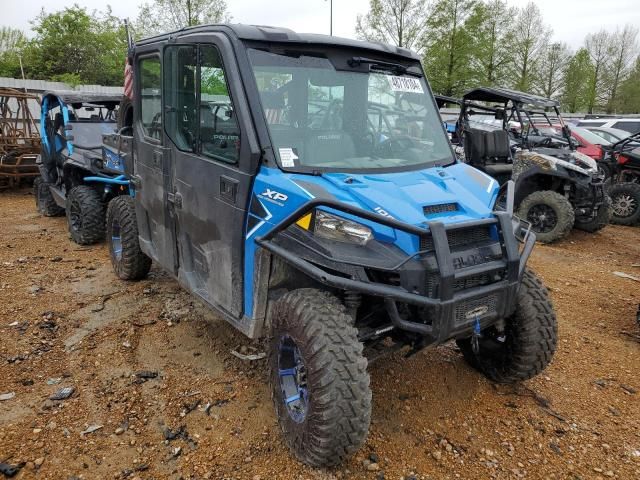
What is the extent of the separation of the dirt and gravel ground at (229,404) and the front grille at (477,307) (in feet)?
2.79

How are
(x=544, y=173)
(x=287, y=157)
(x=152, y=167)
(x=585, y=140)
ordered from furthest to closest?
(x=585, y=140) < (x=544, y=173) < (x=152, y=167) < (x=287, y=157)

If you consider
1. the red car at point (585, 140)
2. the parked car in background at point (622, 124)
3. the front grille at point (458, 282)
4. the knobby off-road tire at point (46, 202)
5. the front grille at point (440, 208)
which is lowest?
the knobby off-road tire at point (46, 202)

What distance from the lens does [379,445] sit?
2953mm

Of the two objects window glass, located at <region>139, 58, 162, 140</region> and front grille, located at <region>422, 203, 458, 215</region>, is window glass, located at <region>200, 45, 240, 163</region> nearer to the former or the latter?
window glass, located at <region>139, 58, 162, 140</region>

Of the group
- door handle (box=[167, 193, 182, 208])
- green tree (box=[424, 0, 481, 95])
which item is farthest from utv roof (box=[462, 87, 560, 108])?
green tree (box=[424, 0, 481, 95])

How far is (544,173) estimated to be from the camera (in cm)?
788

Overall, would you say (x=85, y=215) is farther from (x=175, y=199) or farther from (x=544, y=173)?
(x=544, y=173)

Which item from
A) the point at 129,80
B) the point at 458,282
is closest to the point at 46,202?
the point at 129,80

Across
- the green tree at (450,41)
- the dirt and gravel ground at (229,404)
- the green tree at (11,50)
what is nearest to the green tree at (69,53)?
the green tree at (11,50)

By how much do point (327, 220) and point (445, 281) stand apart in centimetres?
66

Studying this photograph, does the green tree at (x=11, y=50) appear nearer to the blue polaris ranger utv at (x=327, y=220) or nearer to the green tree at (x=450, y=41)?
the green tree at (x=450, y=41)

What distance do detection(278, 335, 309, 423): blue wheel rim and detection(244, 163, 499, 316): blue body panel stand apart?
38 cm

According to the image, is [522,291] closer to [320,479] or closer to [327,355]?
[327,355]

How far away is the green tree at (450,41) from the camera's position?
25.5m
